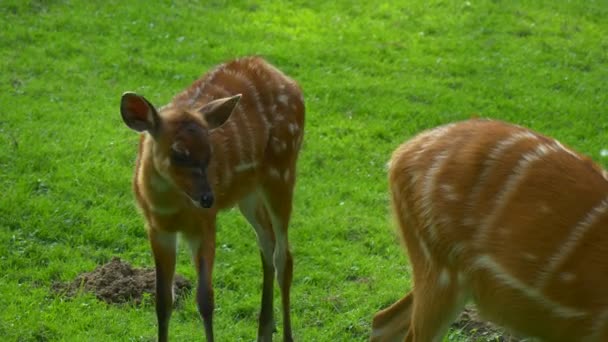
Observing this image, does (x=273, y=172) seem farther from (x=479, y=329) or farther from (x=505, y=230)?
(x=505, y=230)

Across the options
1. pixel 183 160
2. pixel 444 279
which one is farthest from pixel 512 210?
pixel 183 160

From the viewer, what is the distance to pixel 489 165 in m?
4.90

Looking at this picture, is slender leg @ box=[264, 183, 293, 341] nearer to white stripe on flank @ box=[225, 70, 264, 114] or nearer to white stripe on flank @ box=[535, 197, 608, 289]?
white stripe on flank @ box=[225, 70, 264, 114]

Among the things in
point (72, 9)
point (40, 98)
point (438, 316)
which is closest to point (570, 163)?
point (438, 316)

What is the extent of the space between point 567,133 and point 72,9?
5.51 m

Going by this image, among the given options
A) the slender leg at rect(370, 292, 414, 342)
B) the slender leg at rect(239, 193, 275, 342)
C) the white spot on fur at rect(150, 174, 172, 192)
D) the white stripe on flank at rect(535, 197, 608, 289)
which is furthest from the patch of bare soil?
the white spot on fur at rect(150, 174, 172, 192)

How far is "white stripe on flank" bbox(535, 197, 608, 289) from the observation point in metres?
4.53

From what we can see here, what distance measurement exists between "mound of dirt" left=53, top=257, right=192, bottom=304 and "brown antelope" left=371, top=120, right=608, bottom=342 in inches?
87.8

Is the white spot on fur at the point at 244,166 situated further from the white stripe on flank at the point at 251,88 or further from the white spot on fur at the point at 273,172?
the white stripe on flank at the point at 251,88

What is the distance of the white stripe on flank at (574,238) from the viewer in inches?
178

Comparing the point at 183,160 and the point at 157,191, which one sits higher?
the point at 183,160

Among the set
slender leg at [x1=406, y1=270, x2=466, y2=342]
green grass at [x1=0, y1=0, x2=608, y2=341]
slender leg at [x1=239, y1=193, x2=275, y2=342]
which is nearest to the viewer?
slender leg at [x1=406, y1=270, x2=466, y2=342]

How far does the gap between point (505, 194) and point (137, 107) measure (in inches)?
79.9

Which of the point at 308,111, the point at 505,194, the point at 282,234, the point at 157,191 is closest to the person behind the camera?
the point at 505,194
